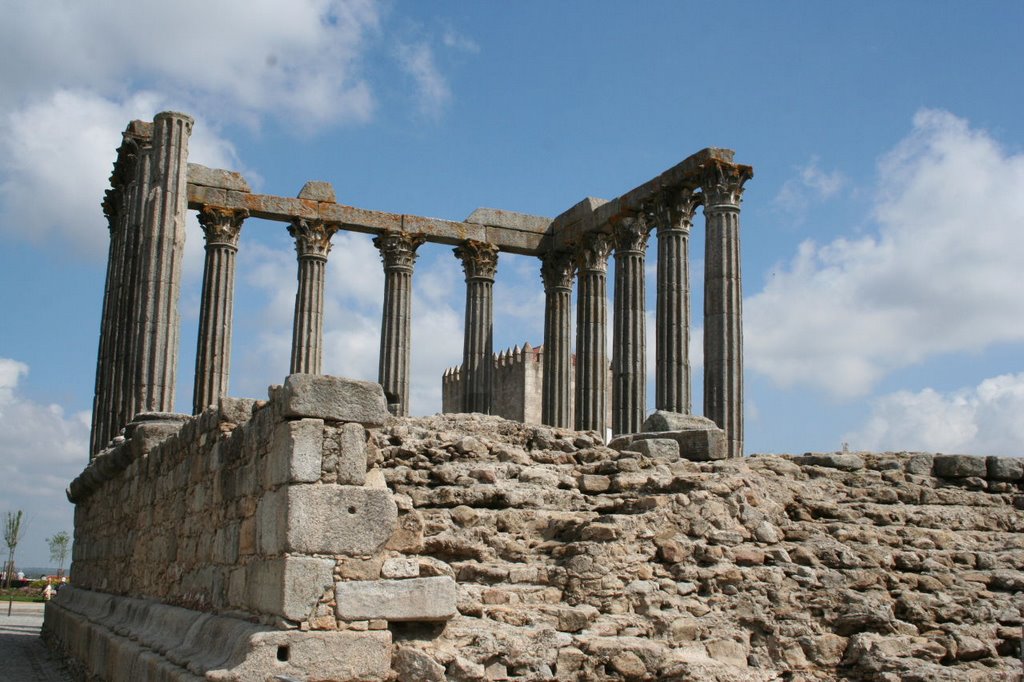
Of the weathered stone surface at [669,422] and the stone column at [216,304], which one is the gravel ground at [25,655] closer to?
the stone column at [216,304]

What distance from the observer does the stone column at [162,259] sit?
67.2ft

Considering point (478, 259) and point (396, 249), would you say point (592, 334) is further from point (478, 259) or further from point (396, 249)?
point (396, 249)

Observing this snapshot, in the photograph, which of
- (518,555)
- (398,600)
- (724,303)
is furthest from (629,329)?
(398,600)

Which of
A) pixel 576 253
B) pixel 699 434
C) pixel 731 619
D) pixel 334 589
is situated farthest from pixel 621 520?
pixel 576 253

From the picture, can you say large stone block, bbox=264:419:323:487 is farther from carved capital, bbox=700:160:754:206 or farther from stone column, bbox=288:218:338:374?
stone column, bbox=288:218:338:374

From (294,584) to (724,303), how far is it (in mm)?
14384

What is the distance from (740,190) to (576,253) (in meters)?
6.34

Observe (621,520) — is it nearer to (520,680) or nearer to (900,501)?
(520,680)

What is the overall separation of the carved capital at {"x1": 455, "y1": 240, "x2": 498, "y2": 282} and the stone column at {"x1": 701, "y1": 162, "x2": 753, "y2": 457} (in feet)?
23.3

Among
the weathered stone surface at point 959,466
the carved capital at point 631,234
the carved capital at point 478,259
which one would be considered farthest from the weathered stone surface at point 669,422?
the carved capital at point 478,259

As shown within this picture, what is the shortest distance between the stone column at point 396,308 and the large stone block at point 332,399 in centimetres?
1787

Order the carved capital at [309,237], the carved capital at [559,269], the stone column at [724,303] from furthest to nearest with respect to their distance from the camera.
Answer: the carved capital at [559,269] → the carved capital at [309,237] → the stone column at [724,303]

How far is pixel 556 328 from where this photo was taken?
27.6 m

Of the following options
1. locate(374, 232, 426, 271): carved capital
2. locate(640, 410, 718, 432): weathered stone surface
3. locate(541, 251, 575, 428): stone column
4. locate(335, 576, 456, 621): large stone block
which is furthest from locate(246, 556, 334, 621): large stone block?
locate(541, 251, 575, 428): stone column
